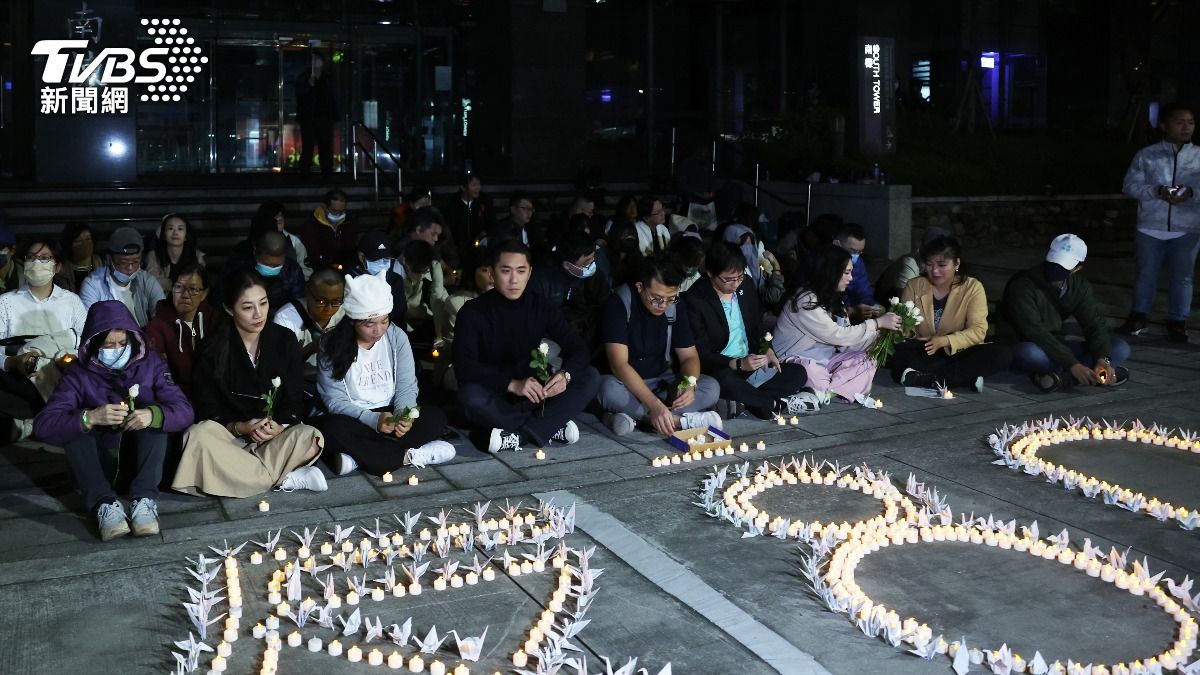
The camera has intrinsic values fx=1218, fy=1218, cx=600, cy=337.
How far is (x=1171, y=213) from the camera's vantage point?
10336mm

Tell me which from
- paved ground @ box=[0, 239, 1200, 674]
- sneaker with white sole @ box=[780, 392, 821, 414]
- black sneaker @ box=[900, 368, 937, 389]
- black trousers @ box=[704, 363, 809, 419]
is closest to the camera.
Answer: paved ground @ box=[0, 239, 1200, 674]

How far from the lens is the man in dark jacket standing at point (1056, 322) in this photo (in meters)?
8.55

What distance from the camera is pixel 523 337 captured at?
23.6ft

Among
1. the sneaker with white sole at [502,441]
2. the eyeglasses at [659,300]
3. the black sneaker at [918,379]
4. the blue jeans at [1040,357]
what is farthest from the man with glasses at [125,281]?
the blue jeans at [1040,357]

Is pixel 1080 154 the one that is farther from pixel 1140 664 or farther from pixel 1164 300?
pixel 1140 664

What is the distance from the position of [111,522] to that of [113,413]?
19.4 inches

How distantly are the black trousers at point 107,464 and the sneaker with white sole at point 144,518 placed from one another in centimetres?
12

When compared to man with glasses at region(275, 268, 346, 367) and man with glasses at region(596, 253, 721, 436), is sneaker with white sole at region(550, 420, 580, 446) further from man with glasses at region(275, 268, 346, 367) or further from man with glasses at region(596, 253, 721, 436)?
man with glasses at region(275, 268, 346, 367)

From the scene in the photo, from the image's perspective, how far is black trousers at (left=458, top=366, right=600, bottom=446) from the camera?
23.0ft

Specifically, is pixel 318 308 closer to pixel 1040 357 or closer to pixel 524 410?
pixel 524 410

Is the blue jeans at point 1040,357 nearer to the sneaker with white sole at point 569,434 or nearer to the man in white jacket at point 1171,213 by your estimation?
the man in white jacket at point 1171,213

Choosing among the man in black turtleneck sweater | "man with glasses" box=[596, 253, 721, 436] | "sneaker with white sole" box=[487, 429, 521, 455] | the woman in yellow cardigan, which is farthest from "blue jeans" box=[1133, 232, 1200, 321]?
"sneaker with white sole" box=[487, 429, 521, 455]

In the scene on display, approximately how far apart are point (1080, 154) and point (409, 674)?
63.2ft

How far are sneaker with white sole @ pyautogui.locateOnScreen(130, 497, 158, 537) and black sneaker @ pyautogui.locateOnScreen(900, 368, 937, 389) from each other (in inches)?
206
